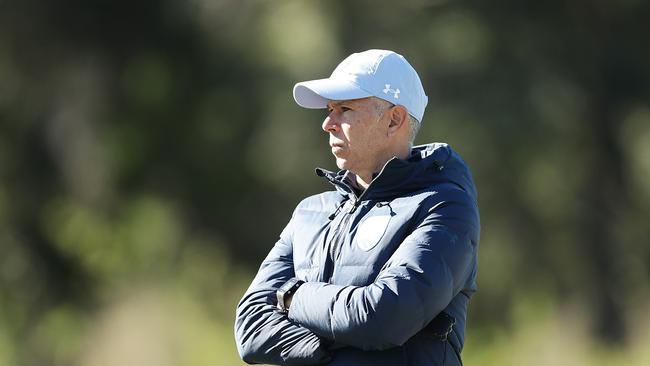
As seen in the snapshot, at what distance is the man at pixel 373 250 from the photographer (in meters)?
2.93

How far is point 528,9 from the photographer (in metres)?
11.9

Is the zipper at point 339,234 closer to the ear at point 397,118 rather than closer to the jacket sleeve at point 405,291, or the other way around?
the jacket sleeve at point 405,291

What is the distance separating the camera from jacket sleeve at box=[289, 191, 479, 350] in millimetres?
2896

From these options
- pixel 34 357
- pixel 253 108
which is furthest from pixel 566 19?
pixel 34 357

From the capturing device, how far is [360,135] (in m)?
3.21

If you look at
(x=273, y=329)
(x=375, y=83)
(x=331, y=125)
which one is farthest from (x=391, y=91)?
(x=273, y=329)

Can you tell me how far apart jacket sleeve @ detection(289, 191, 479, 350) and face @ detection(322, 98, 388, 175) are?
27 cm

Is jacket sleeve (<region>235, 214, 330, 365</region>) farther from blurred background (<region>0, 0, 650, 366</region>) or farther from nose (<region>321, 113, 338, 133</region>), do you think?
blurred background (<region>0, 0, 650, 366</region>)

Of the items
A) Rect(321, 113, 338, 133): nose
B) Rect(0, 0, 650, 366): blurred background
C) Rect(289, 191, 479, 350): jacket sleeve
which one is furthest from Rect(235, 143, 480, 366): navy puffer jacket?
Rect(0, 0, 650, 366): blurred background

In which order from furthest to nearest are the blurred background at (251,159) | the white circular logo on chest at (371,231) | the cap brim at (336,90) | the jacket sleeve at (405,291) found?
1. the blurred background at (251,159)
2. the cap brim at (336,90)
3. the white circular logo on chest at (371,231)
4. the jacket sleeve at (405,291)

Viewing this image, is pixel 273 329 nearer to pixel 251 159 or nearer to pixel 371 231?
pixel 371 231

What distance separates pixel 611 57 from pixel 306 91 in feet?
30.9

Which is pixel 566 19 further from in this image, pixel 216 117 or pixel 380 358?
pixel 380 358

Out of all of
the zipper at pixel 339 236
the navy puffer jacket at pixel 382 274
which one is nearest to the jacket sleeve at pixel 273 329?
the navy puffer jacket at pixel 382 274
